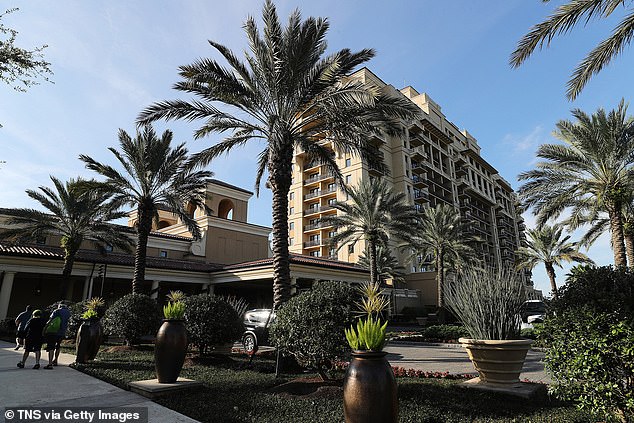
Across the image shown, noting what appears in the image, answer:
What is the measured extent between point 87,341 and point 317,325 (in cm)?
767

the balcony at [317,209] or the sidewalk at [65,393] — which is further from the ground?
the balcony at [317,209]

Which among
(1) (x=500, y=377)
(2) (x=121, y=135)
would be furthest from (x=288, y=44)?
(2) (x=121, y=135)

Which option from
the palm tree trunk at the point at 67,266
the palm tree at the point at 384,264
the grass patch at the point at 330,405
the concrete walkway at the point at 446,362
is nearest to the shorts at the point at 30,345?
the grass patch at the point at 330,405

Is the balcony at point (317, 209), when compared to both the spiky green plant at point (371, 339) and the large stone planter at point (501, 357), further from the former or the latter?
the spiky green plant at point (371, 339)

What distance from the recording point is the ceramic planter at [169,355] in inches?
278

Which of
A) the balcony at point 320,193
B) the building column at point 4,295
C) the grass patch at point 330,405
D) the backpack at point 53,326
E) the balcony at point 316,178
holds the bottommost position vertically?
the grass patch at point 330,405

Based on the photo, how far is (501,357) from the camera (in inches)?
251

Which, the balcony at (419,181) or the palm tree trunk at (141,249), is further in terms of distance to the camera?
the balcony at (419,181)

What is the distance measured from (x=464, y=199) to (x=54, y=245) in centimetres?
6132

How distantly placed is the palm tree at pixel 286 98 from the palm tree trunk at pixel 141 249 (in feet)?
26.2

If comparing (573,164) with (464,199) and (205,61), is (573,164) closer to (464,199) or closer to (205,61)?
(205,61)

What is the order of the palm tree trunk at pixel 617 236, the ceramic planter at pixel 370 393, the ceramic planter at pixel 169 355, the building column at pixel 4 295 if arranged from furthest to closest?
the building column at pixel 4 295
the palm tree trunk at pixel 617 236
the ceramic planter at pixel 169 355
the ceramic planter at pixel 370 393

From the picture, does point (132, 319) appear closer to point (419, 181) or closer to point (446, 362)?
point (446, 362)

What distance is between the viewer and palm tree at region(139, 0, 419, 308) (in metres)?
11.5
